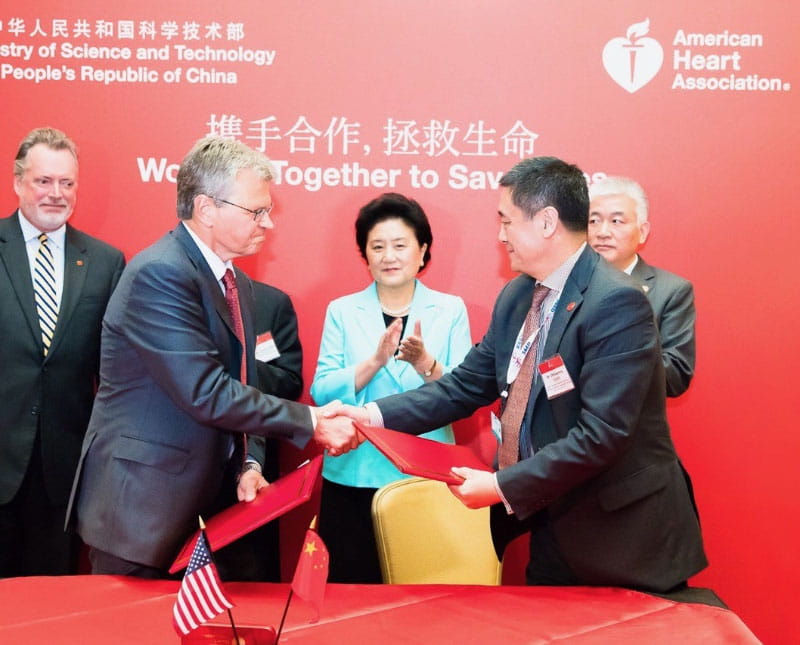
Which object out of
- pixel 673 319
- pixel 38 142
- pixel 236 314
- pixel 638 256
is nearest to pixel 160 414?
pixel 236 314

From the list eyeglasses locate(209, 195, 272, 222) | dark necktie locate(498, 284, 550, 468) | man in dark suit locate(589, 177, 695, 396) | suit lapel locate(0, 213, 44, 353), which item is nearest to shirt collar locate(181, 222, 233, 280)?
eyeglasses locate(209, 195, 272, 222)

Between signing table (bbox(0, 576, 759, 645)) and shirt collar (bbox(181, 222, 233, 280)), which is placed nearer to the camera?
signing table (bbox(0, 576, 759, 645))

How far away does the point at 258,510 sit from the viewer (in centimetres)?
210

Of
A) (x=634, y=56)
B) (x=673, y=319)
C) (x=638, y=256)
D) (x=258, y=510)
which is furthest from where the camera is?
(x=634, y=56)

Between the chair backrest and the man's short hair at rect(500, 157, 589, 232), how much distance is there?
908 millimetres

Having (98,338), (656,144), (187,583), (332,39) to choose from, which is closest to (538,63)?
(656,144)

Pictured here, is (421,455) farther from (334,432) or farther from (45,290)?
(45,290)

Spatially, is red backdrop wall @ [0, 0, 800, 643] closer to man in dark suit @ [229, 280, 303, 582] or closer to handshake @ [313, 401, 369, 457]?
man in dark suit @ [229, 280, 303, 582]

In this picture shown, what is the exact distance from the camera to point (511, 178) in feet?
8.00

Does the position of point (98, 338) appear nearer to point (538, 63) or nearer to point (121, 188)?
point (121, 188)

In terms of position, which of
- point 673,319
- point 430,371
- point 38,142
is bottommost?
point 430,371

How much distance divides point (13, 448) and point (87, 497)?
3.74 feet

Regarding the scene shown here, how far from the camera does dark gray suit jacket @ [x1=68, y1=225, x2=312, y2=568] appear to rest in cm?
229

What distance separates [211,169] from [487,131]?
5.38 ft
